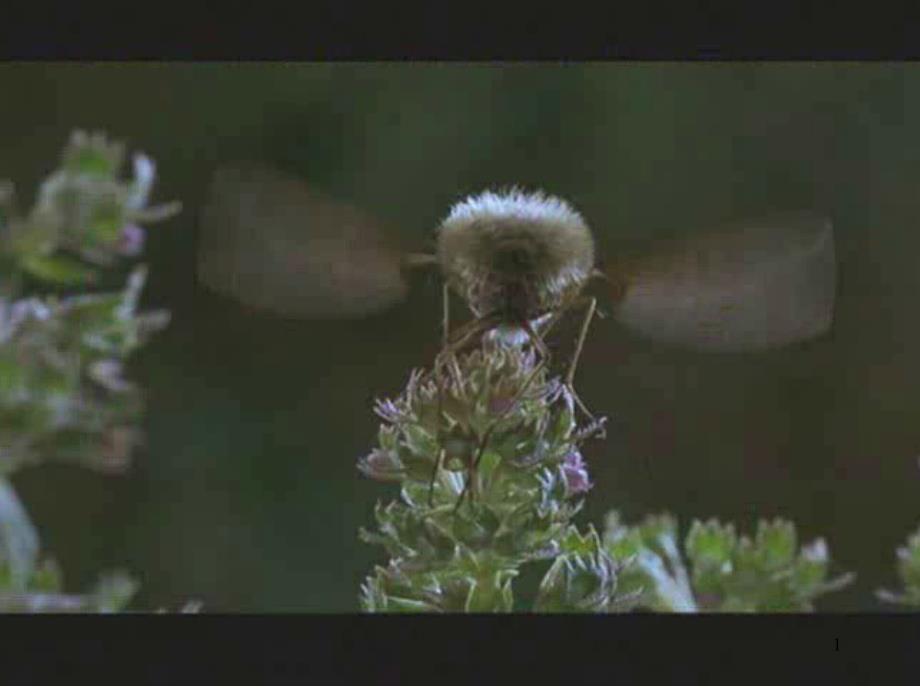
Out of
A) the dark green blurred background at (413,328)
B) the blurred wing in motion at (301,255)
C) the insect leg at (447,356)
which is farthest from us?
the dark green blurred background at (413,328)

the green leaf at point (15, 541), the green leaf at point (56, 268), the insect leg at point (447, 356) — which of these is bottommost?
the green leaf at point (15, 541)

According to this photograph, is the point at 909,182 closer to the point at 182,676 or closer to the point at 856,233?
the point at 856,233

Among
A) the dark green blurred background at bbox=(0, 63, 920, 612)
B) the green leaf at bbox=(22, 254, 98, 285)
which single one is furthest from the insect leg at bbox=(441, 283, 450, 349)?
the dark green blurred background at bbox=(0, 63, 920, 612)

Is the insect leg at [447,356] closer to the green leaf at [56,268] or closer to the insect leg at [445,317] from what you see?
the insect leg at [445,317]

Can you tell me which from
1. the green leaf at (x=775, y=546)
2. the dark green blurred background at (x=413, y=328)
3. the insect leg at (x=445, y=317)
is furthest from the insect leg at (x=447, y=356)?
the dark green blurred background at (x=413, y=328)

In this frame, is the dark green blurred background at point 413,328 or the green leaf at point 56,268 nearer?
the green leaf at point 56,268

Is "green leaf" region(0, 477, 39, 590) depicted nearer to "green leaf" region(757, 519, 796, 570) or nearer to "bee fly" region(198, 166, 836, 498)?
"bee fly" region(198, 166, 836, 498)

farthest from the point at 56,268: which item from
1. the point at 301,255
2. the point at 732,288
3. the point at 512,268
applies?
the point at 732,288
